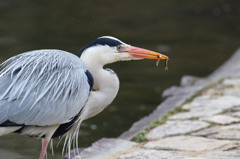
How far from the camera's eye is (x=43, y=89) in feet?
14.9

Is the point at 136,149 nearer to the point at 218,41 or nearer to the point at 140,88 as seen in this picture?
the point at 140,88

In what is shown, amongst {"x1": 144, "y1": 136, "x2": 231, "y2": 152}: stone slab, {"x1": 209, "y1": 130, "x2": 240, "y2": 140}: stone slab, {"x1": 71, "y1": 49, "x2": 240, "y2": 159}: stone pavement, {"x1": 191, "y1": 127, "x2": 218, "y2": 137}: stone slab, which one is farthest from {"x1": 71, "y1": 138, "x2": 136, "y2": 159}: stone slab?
{"x1": 209, "y1": 130, "x2": 240, "y2": 140}: stone slab

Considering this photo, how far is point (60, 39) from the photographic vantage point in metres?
13.2

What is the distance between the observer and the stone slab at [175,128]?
597 cm

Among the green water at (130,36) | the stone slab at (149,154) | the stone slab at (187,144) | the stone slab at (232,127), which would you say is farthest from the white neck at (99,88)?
the green water at (130,36)

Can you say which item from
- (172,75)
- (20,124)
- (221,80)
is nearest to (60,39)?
(172,75)

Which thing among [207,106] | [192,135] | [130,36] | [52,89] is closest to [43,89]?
[52,89]

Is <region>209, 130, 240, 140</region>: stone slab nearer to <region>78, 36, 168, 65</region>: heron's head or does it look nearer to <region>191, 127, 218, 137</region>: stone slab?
<region>191, 127, 218, 137</region>: stone slab

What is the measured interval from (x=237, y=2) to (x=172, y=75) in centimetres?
965

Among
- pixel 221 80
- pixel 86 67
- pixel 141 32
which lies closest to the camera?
pixel 86 67

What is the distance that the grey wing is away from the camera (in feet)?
14.6

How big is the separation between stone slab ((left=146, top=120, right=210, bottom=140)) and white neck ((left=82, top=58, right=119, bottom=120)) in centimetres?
116

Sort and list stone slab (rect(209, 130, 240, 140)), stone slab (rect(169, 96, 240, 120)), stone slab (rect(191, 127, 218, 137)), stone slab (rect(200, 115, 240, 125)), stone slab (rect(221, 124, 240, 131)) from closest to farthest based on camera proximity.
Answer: stone slab (rect(209, 130, 240, 140))
stone slab (rect(191, 127, 218, 137))
stone slab (rect(221, 124, 240, 131))
stone slab (rect(200, 115, 240, 125))
stone slab (rect(169, 96, 240, 120))

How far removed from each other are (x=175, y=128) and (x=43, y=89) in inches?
83.6
